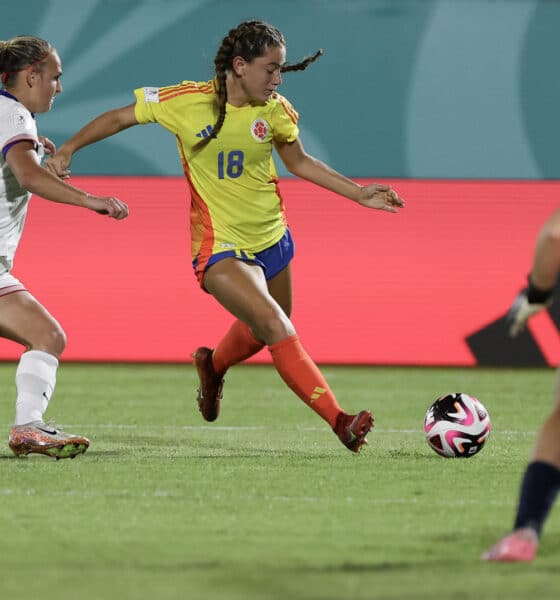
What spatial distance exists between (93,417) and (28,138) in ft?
9.33

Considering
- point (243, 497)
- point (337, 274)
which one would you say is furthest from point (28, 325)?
point (337, 274)

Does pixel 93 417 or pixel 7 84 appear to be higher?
pixel 7 84

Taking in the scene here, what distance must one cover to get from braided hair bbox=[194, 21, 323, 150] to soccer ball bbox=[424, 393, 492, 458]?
1.94 metres

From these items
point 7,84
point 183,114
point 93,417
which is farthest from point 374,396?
point 7,84

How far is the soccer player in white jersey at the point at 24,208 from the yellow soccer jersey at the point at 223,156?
68 cm

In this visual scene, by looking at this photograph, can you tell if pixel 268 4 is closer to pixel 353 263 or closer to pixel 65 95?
pixel 65 95

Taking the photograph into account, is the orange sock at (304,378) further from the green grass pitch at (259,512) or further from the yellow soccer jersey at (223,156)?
the yellow soccer jersey at (223,156)

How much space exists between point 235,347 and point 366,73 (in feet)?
25.6

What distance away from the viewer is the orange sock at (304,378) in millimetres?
7328

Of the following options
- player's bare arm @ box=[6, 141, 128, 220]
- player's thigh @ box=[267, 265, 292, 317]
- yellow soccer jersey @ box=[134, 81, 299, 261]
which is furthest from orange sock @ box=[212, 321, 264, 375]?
player's bare arm @ box=[6, 141, 128, 220]

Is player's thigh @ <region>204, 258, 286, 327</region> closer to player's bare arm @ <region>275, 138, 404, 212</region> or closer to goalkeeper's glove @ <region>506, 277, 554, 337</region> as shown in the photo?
player's bare arm @ <region>275, 138, 404, 212</region>

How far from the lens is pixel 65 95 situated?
15.6 m

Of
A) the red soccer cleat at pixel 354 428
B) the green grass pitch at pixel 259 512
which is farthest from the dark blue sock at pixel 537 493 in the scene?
the red soccer cleat at pixel 354 428

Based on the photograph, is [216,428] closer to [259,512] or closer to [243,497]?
[243,497]
